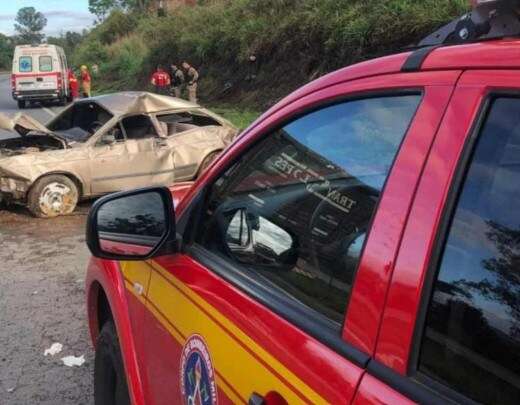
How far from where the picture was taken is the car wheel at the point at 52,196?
8.32m

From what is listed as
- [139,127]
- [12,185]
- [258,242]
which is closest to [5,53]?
[139,127]

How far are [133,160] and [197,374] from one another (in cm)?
717

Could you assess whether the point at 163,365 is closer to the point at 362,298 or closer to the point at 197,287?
the point at 197,287

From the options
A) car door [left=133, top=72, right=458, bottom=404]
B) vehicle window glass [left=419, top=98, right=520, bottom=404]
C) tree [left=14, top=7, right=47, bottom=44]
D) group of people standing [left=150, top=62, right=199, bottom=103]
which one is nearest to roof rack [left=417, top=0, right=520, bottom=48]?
car door [left=133, top=72, right=458, bottom=404]

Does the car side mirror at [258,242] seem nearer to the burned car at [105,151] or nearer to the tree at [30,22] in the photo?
the burned car at [105,151]

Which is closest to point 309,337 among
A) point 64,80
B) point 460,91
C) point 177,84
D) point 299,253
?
point 299,253

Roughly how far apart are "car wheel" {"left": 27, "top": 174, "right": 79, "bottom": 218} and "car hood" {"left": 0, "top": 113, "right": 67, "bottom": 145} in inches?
25.2

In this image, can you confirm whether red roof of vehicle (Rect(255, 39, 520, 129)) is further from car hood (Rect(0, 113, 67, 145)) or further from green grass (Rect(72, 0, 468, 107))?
car hood (Rect(0, 113, 67, 145))

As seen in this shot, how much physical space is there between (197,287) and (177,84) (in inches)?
892

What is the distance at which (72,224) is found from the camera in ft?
26.9

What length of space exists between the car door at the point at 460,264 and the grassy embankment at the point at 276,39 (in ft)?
27.5

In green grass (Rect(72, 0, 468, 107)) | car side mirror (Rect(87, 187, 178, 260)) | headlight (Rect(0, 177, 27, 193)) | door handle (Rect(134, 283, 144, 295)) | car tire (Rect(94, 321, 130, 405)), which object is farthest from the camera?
green grass (Rect(72, 0, 468, 107))

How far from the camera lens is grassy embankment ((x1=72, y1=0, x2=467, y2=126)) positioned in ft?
52.0

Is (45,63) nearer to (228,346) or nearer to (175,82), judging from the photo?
(175,82)
